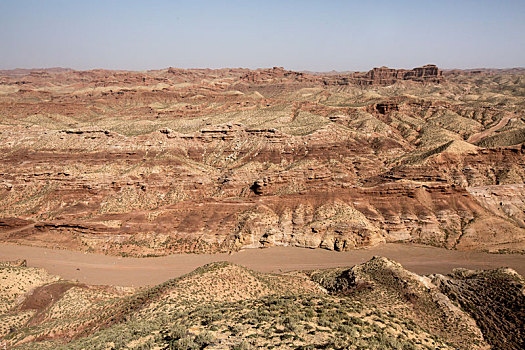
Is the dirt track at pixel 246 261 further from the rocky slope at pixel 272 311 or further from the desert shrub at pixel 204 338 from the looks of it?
the desert shrub at pixel 204 338

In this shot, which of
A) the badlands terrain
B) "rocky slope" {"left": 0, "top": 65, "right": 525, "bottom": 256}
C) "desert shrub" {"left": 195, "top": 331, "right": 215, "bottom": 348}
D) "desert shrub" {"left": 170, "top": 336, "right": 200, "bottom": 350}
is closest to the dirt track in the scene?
the badlands terrain

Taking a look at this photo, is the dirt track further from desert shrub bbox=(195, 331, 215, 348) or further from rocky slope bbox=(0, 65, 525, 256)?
desert shrub bbox=(195, 331, 215, 348)

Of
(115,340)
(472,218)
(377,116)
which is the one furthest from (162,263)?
(377,116)

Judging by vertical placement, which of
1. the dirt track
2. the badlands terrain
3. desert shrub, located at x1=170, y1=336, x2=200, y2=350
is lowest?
the dirt track

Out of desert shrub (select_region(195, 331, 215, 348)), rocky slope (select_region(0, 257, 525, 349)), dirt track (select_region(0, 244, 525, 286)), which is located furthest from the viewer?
dirt track (select_region(0, 244, 525, 286))

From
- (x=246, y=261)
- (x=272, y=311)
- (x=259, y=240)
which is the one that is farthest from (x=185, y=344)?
(x=259, y=240)

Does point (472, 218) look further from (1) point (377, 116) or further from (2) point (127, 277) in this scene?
(1) point (377, 116)

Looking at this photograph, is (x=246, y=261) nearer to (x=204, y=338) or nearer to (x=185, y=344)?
(x=204, y=338)
